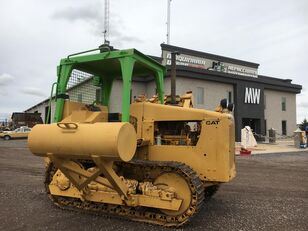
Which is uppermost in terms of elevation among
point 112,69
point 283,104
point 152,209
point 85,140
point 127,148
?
point 283,104

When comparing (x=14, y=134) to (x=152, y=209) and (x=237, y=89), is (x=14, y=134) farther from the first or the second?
(x=152, y=209)

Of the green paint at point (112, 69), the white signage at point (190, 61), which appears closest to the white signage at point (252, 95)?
the white signage at point (190, 61)

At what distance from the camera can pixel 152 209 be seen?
595 cm

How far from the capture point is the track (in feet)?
17.9

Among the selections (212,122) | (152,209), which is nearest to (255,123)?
(212,122)

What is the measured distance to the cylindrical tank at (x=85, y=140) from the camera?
486 cm

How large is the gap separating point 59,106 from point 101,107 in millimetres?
775

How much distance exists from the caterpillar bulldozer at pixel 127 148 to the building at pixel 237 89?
18.4 metres

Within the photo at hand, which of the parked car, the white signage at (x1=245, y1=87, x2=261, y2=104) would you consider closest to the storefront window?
the white signage at (x1=245, y1=87, x2=261, y2=104)

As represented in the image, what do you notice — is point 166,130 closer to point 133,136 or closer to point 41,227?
point 133,136

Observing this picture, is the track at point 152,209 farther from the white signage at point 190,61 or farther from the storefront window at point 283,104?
the storefront window at point 283,104

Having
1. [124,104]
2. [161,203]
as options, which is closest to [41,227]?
[161,203]

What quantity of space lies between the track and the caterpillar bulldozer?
15mm

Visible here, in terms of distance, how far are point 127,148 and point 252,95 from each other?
1228 inches
